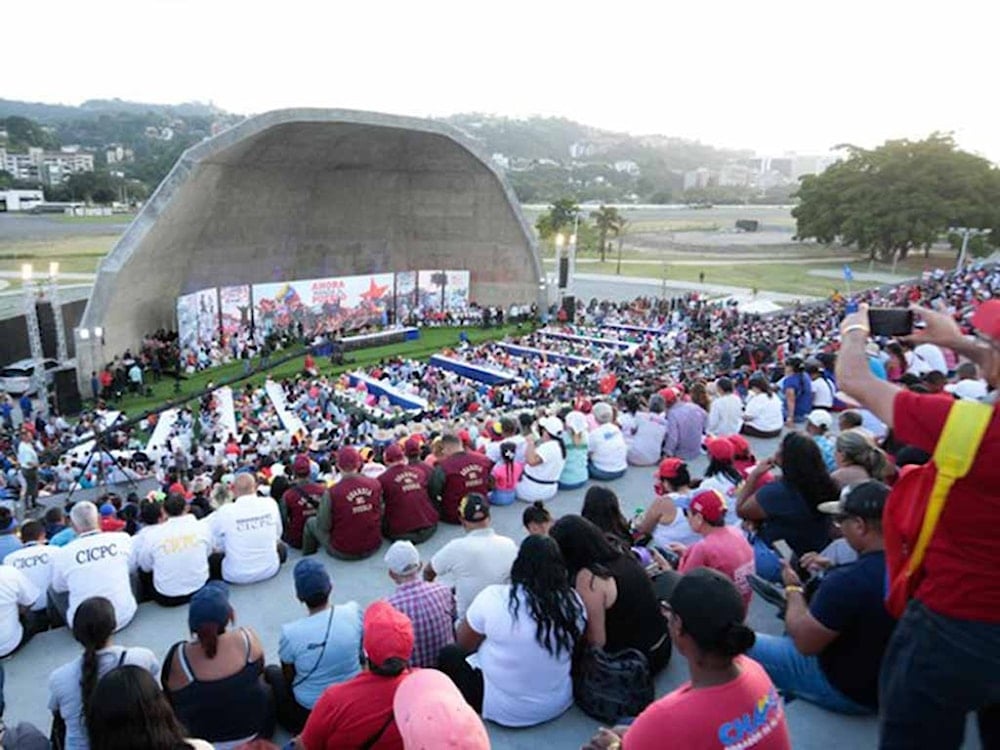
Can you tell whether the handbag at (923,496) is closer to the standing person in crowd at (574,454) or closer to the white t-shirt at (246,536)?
the white t-shirt at (246,536)

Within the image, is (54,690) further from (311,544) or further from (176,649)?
(311,544)

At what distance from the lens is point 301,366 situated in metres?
28.6

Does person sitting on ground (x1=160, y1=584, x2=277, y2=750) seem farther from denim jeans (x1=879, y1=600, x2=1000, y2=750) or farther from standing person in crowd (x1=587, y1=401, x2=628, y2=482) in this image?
standing person in crowd (x1=587, y1=401, x2=628, y2=482)

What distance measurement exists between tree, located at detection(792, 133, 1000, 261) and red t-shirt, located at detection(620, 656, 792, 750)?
61.2 m

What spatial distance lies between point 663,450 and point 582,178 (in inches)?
6224

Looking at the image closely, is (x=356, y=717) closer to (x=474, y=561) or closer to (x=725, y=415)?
(x=474, y=561)

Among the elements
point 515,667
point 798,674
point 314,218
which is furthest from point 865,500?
point 314,218

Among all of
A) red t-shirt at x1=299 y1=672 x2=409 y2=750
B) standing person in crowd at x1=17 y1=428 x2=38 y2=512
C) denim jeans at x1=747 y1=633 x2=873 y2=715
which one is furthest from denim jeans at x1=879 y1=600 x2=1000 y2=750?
standing person in crowd at x1=17 y1=428 x2=38 y2=512

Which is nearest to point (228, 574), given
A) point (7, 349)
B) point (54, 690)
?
point (54, 690)

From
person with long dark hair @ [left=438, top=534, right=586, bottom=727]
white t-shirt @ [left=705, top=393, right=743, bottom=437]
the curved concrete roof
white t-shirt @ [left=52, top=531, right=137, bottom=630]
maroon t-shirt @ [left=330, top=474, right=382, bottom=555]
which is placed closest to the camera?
person with long dark hair @ [left=438, top=534, right=586, bottom=727]

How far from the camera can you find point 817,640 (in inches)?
129

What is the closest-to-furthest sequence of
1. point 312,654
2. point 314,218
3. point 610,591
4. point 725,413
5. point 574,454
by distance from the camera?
point 610,591 → point 312,654 → point 574,454 → point 725,413 → point 314,218

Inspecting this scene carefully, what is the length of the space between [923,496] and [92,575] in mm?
5510

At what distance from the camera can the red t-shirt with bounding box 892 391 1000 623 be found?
1.99 m
